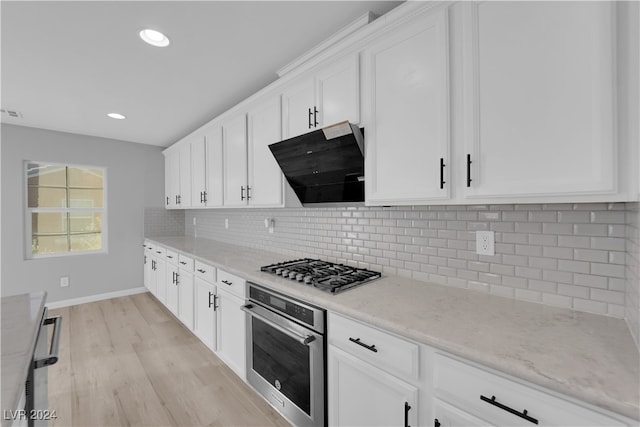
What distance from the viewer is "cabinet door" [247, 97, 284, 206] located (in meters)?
2.24

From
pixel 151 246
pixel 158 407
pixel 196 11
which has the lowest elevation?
pixel 158 407

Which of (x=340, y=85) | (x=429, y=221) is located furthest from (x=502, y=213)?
(x=340, y=85)

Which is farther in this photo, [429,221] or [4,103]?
[4,103]

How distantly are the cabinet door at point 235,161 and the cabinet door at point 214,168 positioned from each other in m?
0.10

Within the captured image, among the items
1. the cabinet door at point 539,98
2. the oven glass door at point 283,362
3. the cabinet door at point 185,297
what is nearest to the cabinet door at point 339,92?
the cabinet door at point 539,98

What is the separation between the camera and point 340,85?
1748 millimetres

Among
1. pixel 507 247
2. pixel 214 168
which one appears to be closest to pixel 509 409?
pixel 507 247

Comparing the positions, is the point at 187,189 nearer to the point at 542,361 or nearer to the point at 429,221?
the point at 429,221

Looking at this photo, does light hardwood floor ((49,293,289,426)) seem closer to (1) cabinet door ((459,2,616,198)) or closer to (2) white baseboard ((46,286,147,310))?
(2) white baseboard ((46,286,147,310))

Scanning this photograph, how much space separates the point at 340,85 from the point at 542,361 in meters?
1.63

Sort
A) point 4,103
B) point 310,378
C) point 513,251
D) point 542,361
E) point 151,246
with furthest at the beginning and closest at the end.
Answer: point 151,246
point 4,103
point 310,378
point 513,251
point 542,361

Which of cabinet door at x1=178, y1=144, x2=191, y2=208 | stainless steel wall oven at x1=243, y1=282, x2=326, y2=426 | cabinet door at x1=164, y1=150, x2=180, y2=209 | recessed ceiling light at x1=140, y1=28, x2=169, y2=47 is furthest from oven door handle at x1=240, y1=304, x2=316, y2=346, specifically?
cabinet door at x1=164, y1=150, x2=180, y2=209

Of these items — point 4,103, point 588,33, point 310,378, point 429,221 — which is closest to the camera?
point 588,33

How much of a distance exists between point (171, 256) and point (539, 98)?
3660 millimetres
